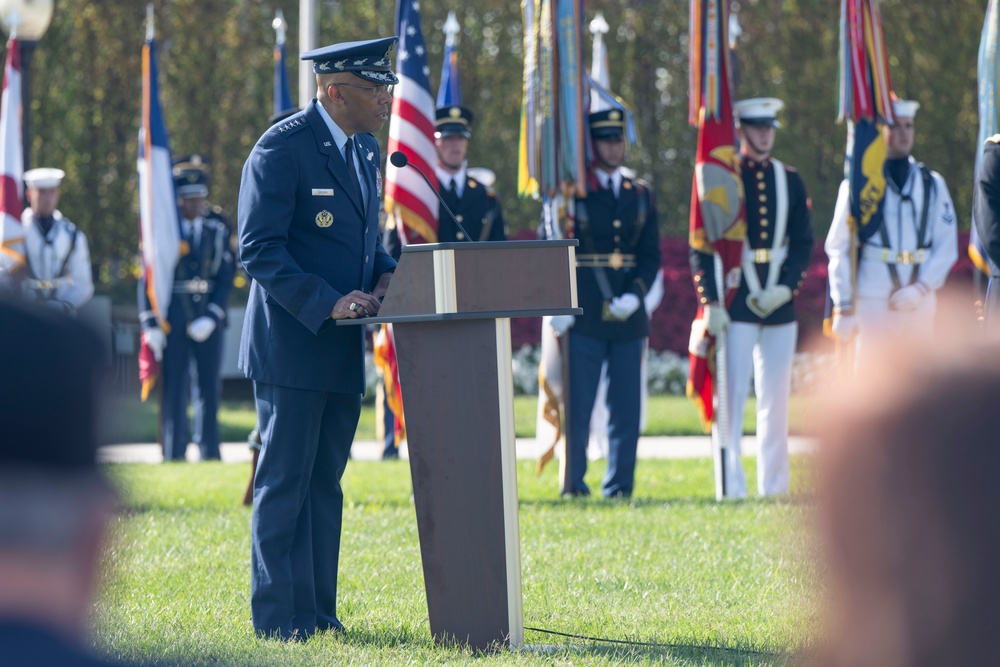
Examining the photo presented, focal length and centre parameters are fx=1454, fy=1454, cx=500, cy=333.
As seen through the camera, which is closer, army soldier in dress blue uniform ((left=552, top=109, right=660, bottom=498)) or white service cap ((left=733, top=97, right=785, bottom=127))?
white service cap ((left=733, top=97, right=785, bottom=127))

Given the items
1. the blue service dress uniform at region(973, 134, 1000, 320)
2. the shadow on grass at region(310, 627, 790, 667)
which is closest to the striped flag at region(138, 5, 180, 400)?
the blue service dress uniform at region(973, 134, 1000, 320)

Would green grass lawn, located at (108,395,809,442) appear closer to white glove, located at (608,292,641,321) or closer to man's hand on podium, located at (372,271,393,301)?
white glove, located at (608,292,641,321)

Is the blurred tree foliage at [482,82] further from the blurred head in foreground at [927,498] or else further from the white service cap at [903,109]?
the blurred head in foreground at [927,498]

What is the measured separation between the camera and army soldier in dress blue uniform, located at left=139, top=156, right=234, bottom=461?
13.1 metres

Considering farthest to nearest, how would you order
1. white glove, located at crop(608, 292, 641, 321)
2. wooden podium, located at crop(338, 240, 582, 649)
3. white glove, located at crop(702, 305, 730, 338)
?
white glove, located at crop(608, 292, 641, 321)
white glove, located at crop(702, 305, 730, 338)
wooden podium, located at crop(338, 240, 582, 649)

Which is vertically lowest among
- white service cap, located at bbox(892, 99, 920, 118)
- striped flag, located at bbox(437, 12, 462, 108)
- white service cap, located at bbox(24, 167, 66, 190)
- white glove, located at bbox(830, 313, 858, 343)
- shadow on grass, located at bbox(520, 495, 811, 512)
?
shadow on grass, located at bbox(520, 495, 811, 512)

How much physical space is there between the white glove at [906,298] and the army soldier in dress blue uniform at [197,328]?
21.2 feet

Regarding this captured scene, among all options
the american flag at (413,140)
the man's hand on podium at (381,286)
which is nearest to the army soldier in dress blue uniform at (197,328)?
the american flag at (413,140)

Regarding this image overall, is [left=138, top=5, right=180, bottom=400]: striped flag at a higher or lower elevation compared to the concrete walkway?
higher

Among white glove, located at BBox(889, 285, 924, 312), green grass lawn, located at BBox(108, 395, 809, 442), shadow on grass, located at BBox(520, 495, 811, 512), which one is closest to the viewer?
shadow on grass, located at BBox(520, 495, 811, 512)

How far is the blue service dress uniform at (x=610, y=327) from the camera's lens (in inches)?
363

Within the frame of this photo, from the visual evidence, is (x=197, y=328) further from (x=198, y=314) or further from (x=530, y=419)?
(x=530, y=419)

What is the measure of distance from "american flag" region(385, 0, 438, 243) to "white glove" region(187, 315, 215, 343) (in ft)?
13.7

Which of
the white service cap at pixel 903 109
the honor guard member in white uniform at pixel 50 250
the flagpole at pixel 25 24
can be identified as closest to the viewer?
the white service cap at pixel 903 109
